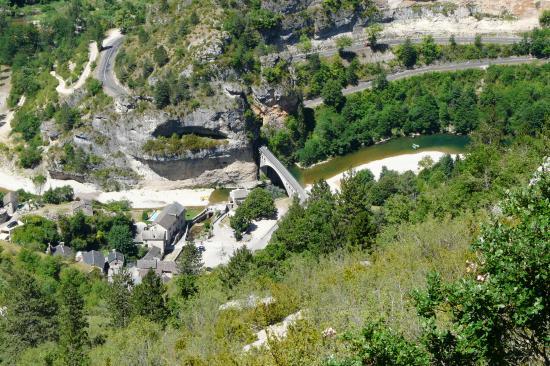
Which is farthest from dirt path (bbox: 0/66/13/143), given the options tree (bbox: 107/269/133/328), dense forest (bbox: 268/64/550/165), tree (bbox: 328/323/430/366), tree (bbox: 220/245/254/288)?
tree (bbox: 328/323/430/366)

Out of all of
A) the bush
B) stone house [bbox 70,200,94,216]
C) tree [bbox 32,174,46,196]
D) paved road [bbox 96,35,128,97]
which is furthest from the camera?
paved road [bbox 96,35,128,97]

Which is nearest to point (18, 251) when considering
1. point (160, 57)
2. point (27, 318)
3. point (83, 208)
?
point (83, 208)

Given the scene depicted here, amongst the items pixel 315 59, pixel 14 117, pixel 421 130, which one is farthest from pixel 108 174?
pixel 421 130

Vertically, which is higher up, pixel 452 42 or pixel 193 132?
pixel 193 132

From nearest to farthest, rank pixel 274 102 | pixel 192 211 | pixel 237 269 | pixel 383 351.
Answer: pixel 383 351 → pixel 237 269 → pixel 192 211 → pixel 274 102

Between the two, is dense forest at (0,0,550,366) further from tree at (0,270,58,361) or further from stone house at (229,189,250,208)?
stone house at (229,189,250,208)

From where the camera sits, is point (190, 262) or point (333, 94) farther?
point (333, 94)

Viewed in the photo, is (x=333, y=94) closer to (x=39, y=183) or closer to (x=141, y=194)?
(x=141, y=194)
